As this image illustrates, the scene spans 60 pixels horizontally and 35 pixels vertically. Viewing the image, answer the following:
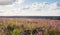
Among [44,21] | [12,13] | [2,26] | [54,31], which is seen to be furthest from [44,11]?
[2,26]

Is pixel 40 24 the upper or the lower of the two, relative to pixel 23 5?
lower

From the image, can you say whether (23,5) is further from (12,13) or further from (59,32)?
(59,32)

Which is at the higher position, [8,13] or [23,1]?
[23,1]

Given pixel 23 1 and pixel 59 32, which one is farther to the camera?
pixel 23 1

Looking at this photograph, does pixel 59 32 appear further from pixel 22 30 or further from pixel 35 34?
pixel 22 30

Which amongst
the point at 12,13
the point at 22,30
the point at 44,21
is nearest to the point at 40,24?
the point at 44,21

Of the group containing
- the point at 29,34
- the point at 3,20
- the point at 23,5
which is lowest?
the point at 29,34
